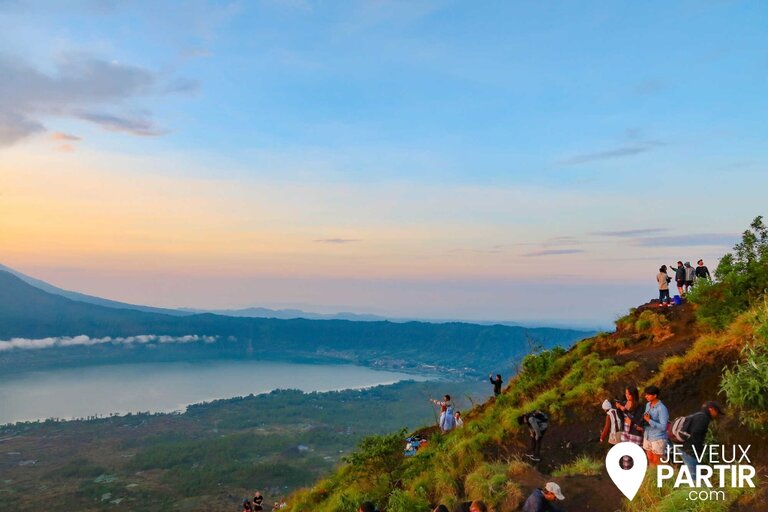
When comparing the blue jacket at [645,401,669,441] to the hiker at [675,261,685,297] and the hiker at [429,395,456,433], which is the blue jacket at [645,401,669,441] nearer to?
the hiker at [429,395,456,433]

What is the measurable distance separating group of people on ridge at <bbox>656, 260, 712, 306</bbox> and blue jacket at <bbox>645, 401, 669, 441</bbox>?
46.7 feet

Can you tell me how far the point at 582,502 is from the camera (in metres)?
10.4

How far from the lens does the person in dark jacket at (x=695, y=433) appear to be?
9.46 meters

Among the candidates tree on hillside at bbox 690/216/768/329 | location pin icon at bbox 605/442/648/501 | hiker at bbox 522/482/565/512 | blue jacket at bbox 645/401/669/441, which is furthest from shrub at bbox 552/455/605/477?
tree on hillside at bbox 690/216/768/329

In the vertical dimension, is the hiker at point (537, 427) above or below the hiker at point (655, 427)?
below

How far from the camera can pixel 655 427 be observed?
10125 mm

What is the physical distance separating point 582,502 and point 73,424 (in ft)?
764

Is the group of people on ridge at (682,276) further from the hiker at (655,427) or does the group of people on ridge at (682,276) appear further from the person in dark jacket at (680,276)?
the hiker at (655,427)

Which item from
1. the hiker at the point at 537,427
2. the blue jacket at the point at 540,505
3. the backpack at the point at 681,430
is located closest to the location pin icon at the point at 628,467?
the backpack at the point at 681,430

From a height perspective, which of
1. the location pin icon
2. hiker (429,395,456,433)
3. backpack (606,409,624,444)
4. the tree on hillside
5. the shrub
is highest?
the tree on hillside

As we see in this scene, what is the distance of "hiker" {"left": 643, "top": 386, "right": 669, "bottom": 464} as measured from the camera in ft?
32.7

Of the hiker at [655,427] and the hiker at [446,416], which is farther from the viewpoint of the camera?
the hiker at [446,416]

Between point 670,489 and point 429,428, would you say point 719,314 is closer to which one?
point 670,489

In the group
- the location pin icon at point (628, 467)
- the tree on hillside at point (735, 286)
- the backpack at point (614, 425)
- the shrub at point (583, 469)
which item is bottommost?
the shrub at point (583, 469)
